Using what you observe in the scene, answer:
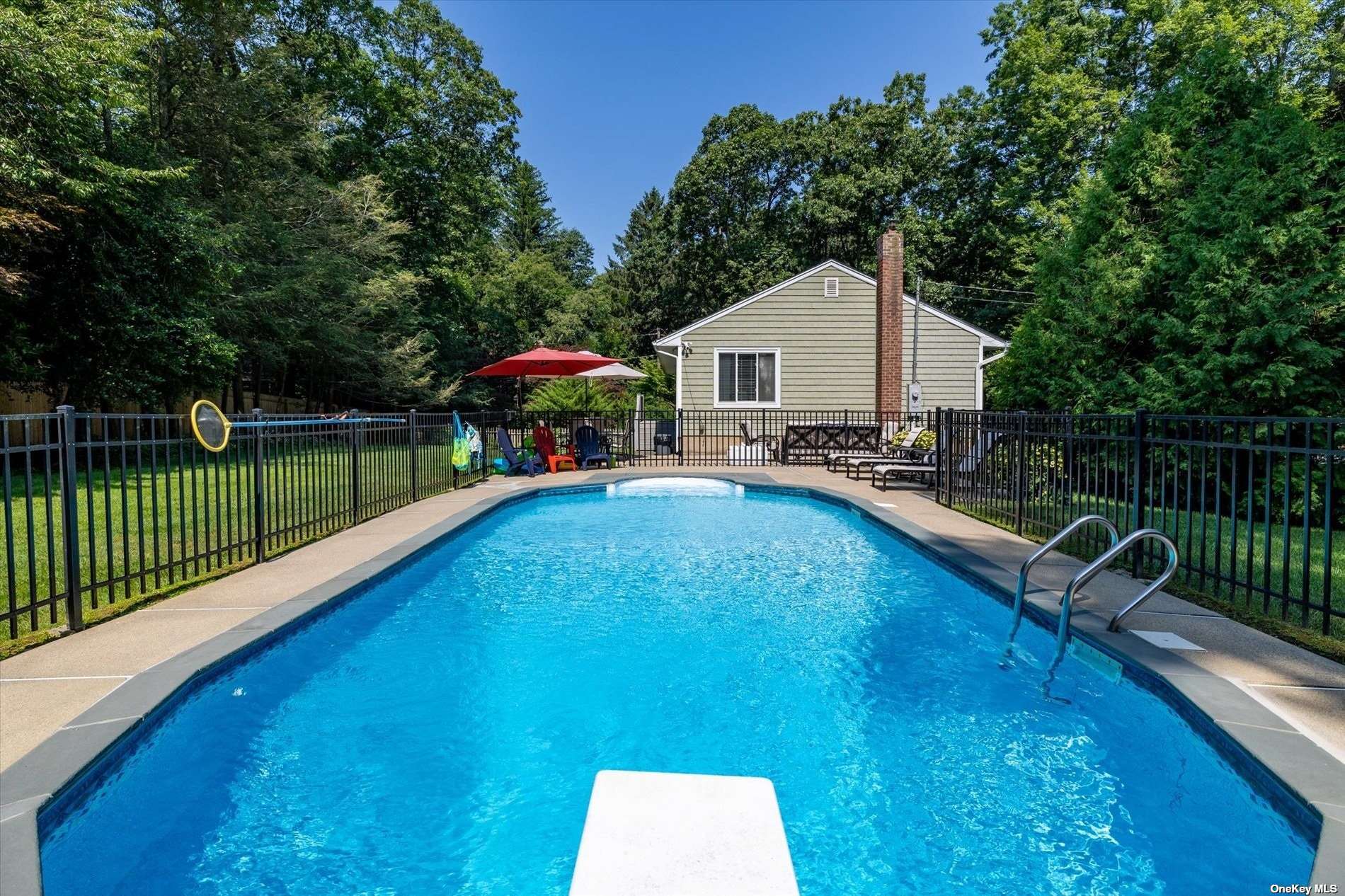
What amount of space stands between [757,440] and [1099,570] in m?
13.5

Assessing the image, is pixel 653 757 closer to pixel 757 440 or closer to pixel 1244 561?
pixel 1244 561

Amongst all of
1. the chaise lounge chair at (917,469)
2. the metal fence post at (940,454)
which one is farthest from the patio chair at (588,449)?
the metal fence post at (940,454)

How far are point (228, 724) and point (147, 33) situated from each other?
16144 millimetres

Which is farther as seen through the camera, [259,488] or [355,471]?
[355,471]

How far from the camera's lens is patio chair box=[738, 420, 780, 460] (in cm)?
1700

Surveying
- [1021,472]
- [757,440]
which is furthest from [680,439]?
[1021,472]

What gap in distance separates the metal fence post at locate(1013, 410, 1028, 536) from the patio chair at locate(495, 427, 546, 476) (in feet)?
29.7

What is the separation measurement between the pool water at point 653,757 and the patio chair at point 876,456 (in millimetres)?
7524

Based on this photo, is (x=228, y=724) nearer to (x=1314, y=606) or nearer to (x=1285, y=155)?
(x=1314, y=606)

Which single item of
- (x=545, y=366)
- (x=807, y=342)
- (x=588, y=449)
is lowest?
(x=588, y=449)

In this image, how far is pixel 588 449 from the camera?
15328mm


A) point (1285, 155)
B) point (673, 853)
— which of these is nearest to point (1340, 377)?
point (1285, 155)

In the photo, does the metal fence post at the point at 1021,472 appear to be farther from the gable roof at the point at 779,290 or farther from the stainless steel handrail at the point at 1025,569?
the gable roof at the point at 779,290

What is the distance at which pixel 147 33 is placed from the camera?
13.6m
